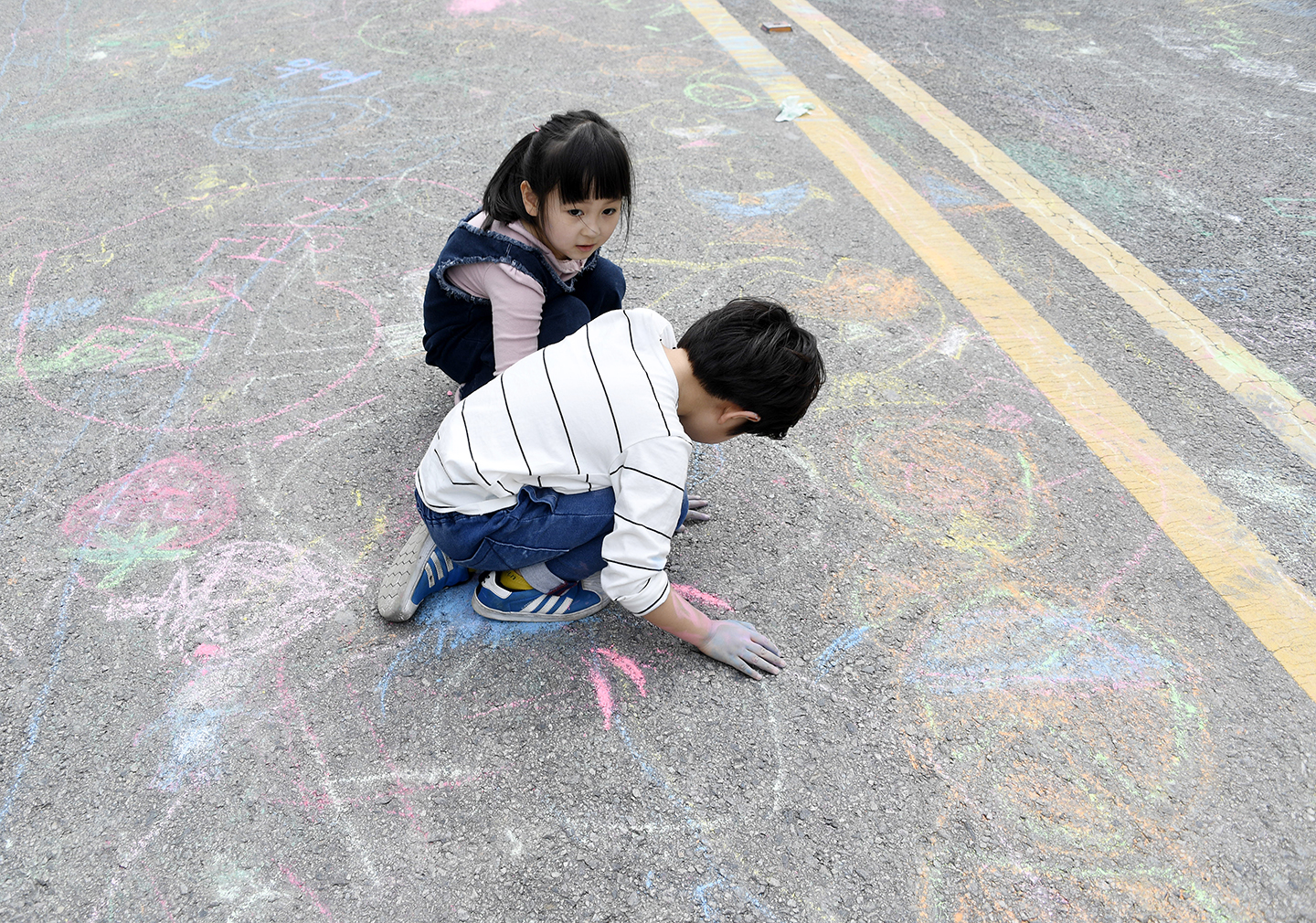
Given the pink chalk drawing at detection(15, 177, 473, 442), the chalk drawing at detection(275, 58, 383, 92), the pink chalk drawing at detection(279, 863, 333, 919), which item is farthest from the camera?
the chalk drawing at detection(275, 58, 383, 92)

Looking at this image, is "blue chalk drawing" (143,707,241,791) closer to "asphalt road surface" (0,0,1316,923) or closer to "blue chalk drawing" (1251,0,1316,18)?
"asphalt road surface" (0,0,1316,923)

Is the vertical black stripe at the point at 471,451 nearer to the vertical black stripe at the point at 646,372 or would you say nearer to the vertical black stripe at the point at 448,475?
the vertical black stripe at the point at 448,475

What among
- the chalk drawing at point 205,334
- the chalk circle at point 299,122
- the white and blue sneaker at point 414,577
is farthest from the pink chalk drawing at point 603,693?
the chalk circle at point 299,122

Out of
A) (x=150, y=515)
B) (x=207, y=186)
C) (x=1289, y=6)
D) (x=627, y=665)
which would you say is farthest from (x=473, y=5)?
(x=1289, y=6)

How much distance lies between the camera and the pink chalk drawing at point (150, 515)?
190cm

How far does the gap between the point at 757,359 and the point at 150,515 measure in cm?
150

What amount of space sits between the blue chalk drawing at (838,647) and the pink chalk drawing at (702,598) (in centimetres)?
22

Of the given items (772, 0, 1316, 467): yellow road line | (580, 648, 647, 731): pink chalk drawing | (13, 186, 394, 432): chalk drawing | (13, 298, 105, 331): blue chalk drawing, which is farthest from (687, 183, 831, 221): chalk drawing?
(13, 298, 105, 331): blue chalk drawing

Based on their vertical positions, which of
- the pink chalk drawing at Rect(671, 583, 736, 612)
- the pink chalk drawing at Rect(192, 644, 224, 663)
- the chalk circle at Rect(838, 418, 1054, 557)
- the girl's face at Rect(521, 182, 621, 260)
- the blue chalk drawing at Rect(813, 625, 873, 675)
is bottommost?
the pink chalk drawing at Rect(192, 644, 224, 663)

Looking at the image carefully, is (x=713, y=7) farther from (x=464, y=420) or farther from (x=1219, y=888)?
(x=1219, y=888)

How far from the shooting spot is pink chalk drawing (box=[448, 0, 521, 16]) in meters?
4.96

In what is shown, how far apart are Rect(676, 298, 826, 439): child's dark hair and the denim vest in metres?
0.56

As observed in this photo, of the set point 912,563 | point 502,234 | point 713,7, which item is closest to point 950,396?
point 912,563

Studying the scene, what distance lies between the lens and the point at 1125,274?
2.99 metres
